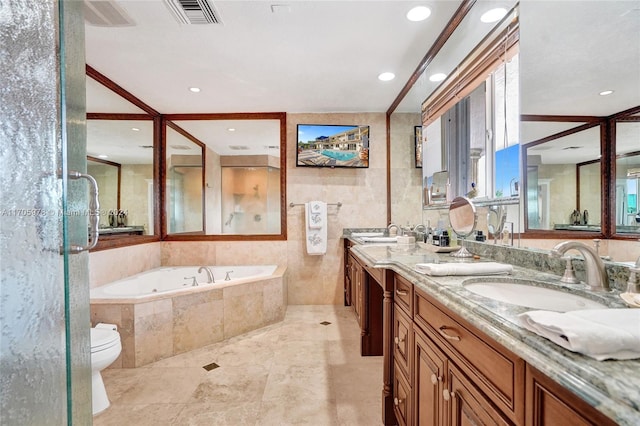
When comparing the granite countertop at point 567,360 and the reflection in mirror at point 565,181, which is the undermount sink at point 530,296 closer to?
the granite countertop at point 567,360

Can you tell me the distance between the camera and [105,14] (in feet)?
5.85

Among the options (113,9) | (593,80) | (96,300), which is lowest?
(96,300)

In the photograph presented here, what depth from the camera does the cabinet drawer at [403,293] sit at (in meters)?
1.23

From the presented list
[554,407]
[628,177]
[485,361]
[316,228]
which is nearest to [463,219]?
[628,177]

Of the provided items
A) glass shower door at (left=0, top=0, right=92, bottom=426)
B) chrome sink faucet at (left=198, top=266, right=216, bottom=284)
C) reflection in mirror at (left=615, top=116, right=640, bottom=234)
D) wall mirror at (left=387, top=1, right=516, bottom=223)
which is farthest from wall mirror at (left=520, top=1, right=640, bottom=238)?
chrome sink faucet at (left=198, top=266, right=216, bottom=284)

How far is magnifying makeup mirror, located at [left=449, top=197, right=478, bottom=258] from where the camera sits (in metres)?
1.55

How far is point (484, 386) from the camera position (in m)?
0.71

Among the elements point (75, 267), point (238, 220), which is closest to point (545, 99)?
point (75, 267)

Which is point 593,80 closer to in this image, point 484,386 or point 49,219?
point 484,386

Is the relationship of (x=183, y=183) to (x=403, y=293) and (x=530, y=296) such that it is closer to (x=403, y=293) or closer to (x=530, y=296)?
(x=403, y=293)

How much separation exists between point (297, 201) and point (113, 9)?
2272 mm

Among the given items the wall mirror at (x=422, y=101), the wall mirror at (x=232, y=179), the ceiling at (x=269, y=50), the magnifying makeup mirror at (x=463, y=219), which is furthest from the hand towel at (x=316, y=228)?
the magnifying makeup mirror at (x=463, y=219)

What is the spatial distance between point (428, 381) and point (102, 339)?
178cm

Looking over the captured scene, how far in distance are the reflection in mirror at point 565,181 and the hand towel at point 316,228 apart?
90.1 inches
